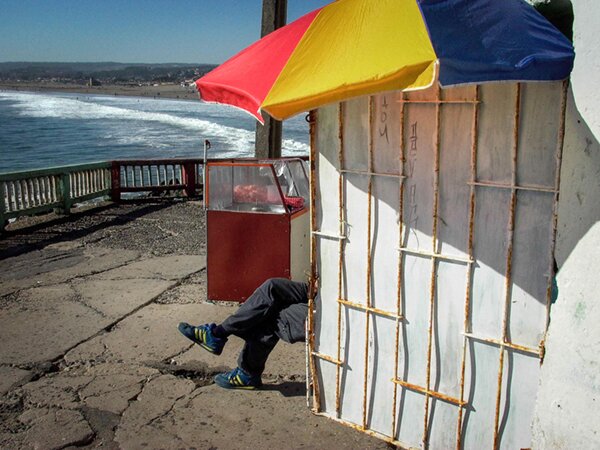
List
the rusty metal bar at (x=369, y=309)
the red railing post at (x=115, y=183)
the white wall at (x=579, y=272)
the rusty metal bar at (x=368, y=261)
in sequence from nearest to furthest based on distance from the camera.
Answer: the white wall at (x=579, y=272) → the rusty metal bar at (x=368, y=261) → the rusty metal bar at (x=369, y=309) → the red railing post at (x=115, y=183)

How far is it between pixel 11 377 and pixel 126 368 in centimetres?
88

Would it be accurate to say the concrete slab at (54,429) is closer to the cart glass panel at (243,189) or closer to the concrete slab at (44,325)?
the concrete slab at (44,325)

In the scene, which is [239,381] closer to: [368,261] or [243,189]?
[368,261]

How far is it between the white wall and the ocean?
21474 millimetres

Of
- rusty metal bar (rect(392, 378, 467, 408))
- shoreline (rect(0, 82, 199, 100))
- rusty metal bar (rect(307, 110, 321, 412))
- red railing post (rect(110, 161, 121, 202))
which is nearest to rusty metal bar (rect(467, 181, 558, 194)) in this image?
rusty metal bar (rect(307, 110, 321, 412))

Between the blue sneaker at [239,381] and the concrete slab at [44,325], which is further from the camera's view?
the concrete slab at [44,325]

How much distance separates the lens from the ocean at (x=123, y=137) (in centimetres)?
3359

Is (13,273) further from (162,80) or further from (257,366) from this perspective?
(162,80)

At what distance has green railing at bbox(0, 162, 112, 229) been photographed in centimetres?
963

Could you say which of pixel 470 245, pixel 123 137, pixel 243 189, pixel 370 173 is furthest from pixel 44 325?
pixel 123 137

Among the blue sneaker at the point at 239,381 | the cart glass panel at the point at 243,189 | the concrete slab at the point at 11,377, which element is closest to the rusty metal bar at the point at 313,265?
the blue sneaker at the point at 239,381

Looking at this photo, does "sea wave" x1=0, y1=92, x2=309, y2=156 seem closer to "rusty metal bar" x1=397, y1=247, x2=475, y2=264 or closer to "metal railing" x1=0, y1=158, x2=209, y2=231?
"metal railing" x1=0, y1=158, x2=209, y2=231

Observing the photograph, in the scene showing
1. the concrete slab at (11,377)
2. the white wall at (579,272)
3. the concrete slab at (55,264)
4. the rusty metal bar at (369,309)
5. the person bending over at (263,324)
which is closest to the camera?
the white wall at (579,272)

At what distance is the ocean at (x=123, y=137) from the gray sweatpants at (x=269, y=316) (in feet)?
65.5
